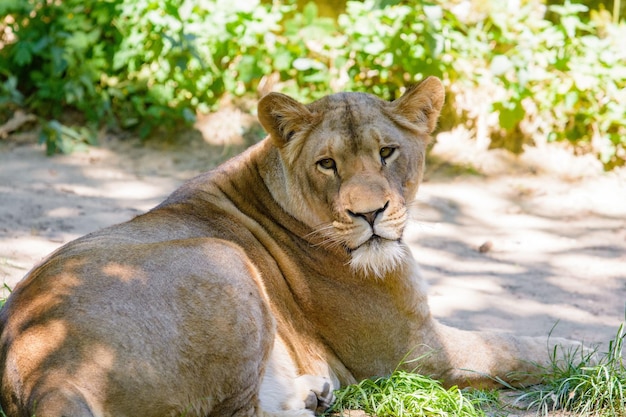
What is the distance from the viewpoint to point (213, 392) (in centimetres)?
A: 346

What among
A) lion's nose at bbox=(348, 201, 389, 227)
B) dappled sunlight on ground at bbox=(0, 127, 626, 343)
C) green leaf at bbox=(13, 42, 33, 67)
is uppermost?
lion's nose at bbox=(348, 201, 389, 227)

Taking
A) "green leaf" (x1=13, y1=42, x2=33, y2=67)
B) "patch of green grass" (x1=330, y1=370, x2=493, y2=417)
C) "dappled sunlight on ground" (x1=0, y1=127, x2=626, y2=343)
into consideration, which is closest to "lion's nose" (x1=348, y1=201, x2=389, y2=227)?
"patch of green grass" (x1=330, y1=370, x2=493, y2=417)

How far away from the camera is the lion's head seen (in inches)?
160

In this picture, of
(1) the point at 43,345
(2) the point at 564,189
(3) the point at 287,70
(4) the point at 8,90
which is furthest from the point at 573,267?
(4) the point at 8,90

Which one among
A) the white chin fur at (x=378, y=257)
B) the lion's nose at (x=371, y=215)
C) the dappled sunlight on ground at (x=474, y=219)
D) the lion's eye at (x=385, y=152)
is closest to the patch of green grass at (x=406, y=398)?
the white chin fur at (x=378, y=257)

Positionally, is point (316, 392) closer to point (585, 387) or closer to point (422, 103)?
point (585, 387)

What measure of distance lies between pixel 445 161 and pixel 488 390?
433 centimetres

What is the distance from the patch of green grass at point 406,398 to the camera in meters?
3.97

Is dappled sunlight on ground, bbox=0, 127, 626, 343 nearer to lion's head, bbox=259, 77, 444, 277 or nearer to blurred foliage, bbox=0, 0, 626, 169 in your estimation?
blurred foliage, bbox=0, 0, 626, 169

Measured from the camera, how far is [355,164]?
416cm

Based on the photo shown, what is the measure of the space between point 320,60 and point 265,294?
202 inches

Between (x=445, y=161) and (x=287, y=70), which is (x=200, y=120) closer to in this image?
(x=287, y=70)

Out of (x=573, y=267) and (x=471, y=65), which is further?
(x=471, y=65)

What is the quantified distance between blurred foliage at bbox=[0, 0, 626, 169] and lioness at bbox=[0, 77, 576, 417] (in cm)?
380
